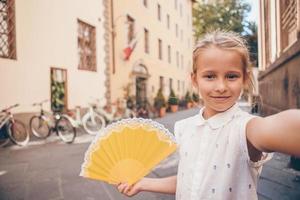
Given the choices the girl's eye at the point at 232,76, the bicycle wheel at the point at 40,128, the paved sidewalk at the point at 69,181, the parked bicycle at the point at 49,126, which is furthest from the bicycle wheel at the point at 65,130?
the girl's eye at the point at 232,76

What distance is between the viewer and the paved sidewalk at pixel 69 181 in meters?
2.04

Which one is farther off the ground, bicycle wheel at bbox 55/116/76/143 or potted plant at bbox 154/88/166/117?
potted plant at bbox 154/88/166/117

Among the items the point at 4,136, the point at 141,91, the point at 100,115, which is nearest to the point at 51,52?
the point at 4,136

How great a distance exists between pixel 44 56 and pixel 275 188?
351 centimetres

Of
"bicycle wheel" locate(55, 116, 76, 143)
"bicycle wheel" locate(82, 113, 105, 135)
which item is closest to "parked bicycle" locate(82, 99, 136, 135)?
"bicycle wheel" locate(82, 113, 105, 135)

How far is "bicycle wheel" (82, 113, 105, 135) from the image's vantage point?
619cm

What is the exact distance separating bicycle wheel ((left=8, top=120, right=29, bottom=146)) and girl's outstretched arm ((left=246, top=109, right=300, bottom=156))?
186 inches

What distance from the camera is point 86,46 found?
7.15 m

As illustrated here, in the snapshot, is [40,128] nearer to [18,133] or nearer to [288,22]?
[18,133]

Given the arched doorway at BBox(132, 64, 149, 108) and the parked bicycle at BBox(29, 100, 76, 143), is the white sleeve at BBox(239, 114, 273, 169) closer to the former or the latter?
the parked bicycle at BBox(29, 100, 76, 143)

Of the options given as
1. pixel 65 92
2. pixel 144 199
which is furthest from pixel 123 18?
pixel 144 199

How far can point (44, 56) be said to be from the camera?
459 cm

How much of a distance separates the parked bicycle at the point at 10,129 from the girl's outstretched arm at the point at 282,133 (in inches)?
179

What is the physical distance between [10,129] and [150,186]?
435cm
